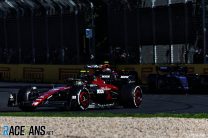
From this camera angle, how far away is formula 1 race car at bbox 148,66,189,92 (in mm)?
23095

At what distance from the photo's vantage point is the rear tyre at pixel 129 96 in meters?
17.2

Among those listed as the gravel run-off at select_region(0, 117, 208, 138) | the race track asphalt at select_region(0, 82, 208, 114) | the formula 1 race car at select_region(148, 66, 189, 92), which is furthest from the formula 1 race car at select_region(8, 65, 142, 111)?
the formula 1 race car at select_region(148, 66, 189, 92)

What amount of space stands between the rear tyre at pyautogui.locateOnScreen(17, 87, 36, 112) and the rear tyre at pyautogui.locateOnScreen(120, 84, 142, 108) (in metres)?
2.64

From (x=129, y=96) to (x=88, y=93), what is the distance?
4.63ft

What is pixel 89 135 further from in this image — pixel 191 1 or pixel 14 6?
pixel 14 6

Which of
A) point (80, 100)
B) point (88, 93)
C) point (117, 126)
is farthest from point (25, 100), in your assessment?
point (117, 126)

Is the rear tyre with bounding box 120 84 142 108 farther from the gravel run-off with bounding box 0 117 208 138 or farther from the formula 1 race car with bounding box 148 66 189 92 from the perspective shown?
the formula 1 race car with bounding box 148 66 189 92

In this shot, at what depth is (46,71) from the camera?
3195 cm

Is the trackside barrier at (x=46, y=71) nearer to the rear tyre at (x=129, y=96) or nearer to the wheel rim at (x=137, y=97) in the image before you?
the wheel rim at (x=137, y=97)

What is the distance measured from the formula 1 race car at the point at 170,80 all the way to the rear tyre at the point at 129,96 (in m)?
5.98

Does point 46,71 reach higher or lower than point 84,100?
higher

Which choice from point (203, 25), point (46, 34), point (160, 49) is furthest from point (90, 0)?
point (203, 25)

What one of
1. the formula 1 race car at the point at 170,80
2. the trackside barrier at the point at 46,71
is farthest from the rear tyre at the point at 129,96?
the trackside barrier at the point at 46,71

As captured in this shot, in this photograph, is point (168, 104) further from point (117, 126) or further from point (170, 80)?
point (117, 126)
